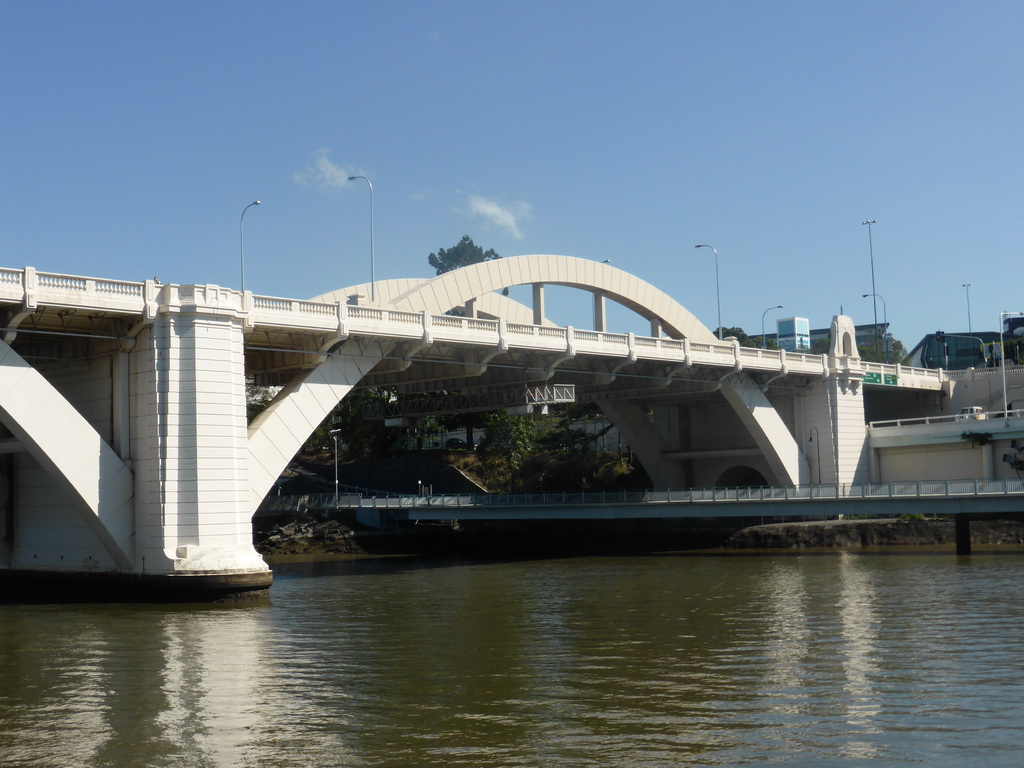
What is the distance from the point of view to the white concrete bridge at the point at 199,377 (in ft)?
129

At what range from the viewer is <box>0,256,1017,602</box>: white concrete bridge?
39219 mm

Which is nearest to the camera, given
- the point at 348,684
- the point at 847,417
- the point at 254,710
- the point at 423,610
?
the point at 254,710

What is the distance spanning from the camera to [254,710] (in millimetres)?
20500

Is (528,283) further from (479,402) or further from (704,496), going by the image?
(704,496)

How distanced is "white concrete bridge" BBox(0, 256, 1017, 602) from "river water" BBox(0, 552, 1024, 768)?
11.1 feet

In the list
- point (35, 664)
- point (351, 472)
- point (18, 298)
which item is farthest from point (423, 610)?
point (351, 472)

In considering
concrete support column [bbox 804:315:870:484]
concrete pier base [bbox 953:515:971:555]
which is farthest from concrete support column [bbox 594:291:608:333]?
concrete pier base [bbox 953:515:971:555]

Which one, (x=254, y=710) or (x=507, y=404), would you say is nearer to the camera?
(x=254, y=710)

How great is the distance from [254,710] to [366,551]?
54662 millimetres

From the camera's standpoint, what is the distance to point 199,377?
40219mm

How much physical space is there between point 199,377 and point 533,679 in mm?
21246

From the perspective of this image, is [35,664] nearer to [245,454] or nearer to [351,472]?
[245,454]

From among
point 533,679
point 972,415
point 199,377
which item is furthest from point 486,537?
point 533,679

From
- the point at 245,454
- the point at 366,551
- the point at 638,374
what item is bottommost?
the point at 366,551
